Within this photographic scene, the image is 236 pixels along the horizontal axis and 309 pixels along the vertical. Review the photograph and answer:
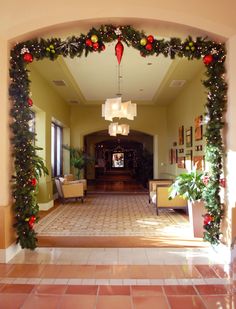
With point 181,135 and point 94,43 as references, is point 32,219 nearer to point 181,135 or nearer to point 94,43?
point 94,43

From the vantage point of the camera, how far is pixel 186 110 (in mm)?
8391

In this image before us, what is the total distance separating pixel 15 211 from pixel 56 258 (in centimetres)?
80

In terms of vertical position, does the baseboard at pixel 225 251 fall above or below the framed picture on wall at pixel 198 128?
below

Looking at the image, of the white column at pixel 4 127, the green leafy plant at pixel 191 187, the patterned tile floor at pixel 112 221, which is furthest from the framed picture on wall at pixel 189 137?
the white column at pixel 4 127

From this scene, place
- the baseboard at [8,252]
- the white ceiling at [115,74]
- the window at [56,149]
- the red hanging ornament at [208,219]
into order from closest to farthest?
1. the baseboard at [8,252]
2. the red hanging ornament at [208,219]
3. the white ceiling at [115,74]
4. the window at [56,149]

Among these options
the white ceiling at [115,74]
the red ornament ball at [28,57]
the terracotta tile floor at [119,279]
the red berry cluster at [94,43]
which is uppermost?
the white ceiling at [115,74]

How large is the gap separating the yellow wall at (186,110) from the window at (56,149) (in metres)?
3.98

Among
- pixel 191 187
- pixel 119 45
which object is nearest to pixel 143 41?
pixel 119 45

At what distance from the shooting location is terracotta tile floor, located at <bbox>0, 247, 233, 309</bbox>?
8.73 feet

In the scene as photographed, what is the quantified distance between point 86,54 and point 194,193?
258 cm

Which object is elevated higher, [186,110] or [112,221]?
[186,110]

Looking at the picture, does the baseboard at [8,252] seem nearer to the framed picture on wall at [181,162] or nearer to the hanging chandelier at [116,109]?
the hanging chandelier at [116,109]

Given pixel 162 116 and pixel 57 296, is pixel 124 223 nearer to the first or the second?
pixel 57 296

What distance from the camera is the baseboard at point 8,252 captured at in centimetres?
358
